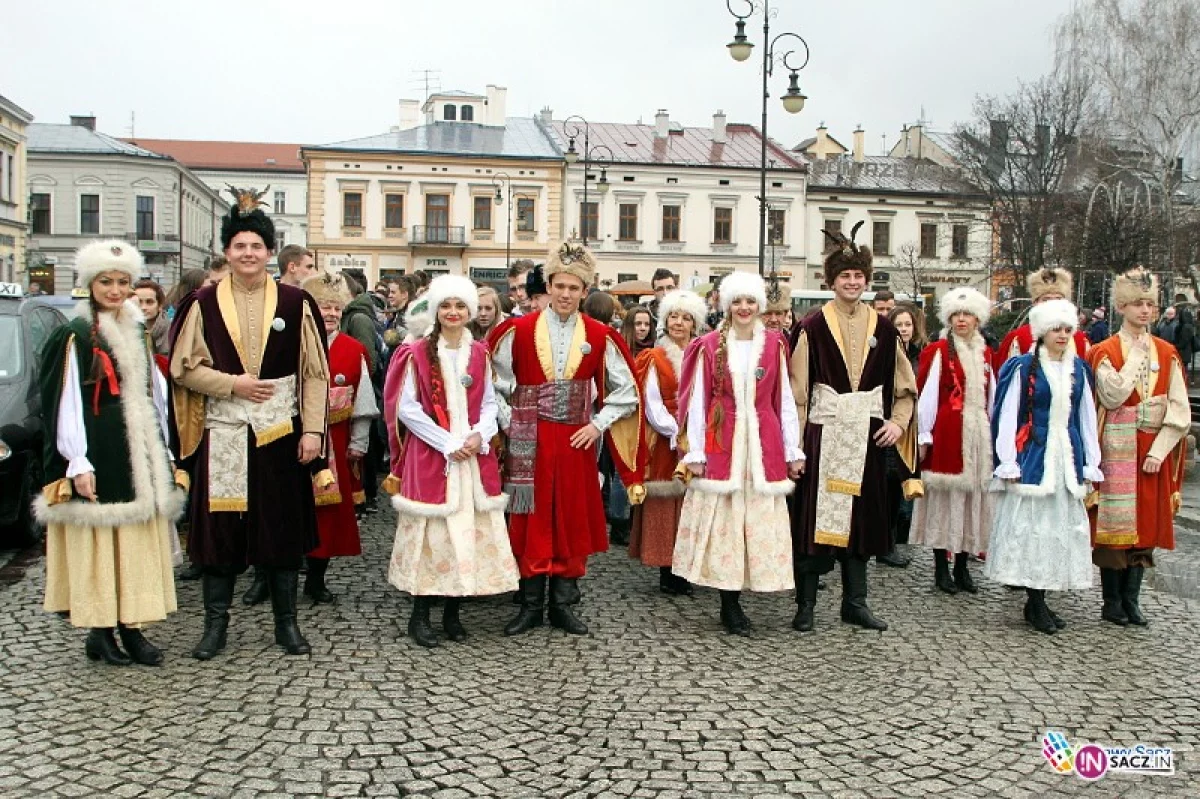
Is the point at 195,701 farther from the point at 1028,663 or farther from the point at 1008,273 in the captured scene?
the point at 1008,273

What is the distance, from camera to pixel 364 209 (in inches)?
1962

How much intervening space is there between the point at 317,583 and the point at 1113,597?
481 cm

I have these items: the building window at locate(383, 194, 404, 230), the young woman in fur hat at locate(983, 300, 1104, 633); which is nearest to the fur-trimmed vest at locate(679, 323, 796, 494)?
the young woman in fur hat at locate(983, 300, 1104, 633)

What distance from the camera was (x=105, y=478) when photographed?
5.20m

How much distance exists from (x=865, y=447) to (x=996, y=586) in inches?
79.3

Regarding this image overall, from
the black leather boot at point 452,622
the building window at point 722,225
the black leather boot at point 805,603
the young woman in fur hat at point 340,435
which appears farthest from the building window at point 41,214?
the black leather boot at point 805,603

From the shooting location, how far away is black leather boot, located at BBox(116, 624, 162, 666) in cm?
533

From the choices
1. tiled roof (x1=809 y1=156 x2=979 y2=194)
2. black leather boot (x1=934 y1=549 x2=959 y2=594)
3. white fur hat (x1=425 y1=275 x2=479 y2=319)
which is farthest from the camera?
tiled roof (x1=809 y1=156 x2=979 y2=194)

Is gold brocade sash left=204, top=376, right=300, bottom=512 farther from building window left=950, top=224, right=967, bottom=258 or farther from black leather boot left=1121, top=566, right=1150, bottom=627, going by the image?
building window left=950, top=224, right=967, bottom=258

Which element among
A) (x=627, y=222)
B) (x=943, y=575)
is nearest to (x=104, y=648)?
(x=943, y=575)

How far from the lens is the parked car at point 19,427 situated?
7.68 m

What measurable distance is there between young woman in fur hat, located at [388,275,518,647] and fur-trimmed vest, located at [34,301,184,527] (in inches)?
46.2

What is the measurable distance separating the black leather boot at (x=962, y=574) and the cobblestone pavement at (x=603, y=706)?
58 cm

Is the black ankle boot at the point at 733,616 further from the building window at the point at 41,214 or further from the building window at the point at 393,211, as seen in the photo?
the building window at the point at 41,214
